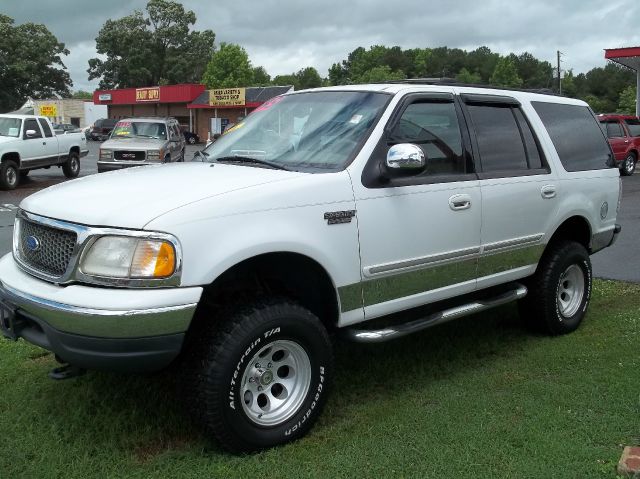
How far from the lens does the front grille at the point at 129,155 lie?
1766 cm

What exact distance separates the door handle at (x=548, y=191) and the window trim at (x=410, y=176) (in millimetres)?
813

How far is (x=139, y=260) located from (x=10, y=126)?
16969 mm

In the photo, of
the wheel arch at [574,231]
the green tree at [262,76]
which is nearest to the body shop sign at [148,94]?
the green tree at [262,76]

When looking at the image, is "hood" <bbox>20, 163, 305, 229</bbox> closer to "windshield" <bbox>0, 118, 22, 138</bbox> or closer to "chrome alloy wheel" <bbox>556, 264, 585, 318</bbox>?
"chrome alloy wheel" <bbox>556, 264, 585, 318</bbox>

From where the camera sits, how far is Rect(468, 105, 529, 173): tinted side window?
4664 mm

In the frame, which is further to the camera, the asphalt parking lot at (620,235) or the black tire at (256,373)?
the asphalt parking lot at (620,235)

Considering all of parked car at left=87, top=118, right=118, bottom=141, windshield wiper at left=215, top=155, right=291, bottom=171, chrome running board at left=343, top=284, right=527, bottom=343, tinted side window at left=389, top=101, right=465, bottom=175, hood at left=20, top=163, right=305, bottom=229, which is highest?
parked car at left=87, top=118, right=118, bottom=141

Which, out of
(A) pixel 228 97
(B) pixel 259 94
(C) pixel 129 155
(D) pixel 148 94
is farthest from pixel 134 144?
(D) pixel 148 94

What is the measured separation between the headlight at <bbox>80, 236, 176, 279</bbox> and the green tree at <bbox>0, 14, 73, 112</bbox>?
8326cm

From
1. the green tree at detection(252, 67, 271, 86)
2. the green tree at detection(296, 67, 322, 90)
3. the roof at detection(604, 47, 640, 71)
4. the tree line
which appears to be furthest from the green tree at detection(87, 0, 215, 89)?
the roof at detection(604, 47, 640, 71)

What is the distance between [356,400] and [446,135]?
1.83m

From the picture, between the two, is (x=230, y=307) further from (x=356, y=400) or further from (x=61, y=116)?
(x=61, y=116)

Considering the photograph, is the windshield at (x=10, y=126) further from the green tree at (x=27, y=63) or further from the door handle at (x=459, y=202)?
the green tree at (x=27, y=63)

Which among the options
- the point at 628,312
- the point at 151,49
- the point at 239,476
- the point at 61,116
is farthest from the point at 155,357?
the point at 151,49
